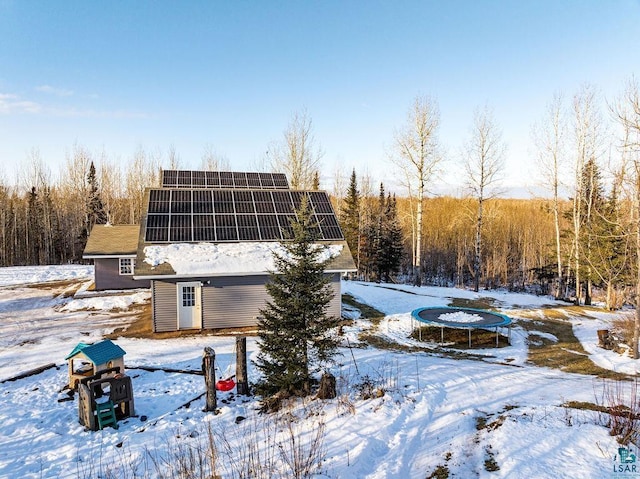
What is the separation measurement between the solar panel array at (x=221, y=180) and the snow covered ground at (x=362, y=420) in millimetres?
10745

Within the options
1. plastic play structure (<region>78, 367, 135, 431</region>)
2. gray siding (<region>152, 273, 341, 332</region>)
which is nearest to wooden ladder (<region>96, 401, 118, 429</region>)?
plastic play structure (<region>78, 367, 135, 431</region>)

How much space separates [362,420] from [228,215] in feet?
40.6

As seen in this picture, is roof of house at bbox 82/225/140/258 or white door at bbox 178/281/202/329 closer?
white door at bbox 178/281/202/329

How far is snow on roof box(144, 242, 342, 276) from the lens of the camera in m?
15.1

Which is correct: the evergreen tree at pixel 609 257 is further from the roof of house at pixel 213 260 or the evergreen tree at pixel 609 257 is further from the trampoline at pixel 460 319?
the roof of house at pixel 213 260

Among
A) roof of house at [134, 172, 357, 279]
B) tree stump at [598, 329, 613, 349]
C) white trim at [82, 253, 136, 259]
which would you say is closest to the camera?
tree stump at [598, 329, 613, 349]

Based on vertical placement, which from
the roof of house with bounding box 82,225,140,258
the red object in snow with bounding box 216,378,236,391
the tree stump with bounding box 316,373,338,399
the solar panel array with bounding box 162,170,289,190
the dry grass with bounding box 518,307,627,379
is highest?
the solar panel array with bounding box 162,170,289,190

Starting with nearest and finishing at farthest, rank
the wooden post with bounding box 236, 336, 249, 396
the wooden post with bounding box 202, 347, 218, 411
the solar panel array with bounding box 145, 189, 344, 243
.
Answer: the wooden post with bounding box 202, 347, 218, 411 < the wooden post with bounding box 236, 336, 249, 396 < the solar panel array with bounding box 145, 189, 344, 243

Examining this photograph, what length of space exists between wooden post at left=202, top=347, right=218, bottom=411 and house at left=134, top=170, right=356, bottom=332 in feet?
19.6

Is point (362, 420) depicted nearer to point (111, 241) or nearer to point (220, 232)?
point (220, 232)

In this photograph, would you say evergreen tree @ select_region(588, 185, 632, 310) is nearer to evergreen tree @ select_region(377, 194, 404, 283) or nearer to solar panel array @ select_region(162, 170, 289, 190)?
solar panel array @ select_region(162, 170, 289, 190)

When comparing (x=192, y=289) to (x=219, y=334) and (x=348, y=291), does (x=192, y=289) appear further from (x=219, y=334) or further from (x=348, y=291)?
(x=348, y=291)

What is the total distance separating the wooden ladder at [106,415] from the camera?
7.82m

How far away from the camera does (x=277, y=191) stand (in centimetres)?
1984
